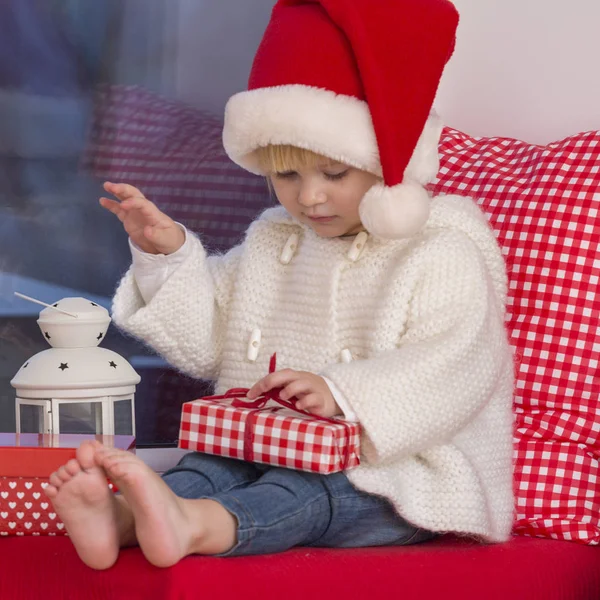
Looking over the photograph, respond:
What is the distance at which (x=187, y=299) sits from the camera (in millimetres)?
1486

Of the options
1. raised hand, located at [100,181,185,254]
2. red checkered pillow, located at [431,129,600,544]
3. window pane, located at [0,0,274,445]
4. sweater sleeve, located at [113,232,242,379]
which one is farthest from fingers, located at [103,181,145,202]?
window pane, located at [0,0,274,445]

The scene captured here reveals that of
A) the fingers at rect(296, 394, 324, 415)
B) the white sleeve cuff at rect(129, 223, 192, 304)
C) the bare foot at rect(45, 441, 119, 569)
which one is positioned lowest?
the bare foot at rect(45, 441, 119, 569)

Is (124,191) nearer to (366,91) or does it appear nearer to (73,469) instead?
(366,91)

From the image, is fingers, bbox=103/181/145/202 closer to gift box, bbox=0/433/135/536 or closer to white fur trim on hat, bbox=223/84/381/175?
white fur trim on hat, bbox=223/84/381/175

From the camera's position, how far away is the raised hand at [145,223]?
4.63 feet

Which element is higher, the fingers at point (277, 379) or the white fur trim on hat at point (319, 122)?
the white fur trim on hat at point (319, 122)

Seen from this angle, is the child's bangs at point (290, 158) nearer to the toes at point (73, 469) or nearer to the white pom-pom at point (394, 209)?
the white pom-pom at point (394, 209)

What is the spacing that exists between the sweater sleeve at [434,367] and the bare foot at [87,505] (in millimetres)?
303

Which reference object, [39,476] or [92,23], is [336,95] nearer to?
[39,476]

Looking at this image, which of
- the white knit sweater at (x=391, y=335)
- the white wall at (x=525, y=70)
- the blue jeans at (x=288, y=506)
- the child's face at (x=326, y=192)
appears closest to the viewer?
the blue jeans at (x=288, y=506)

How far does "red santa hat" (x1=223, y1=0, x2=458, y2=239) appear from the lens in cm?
132

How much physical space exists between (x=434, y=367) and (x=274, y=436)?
0.21 meters

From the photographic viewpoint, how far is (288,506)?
1.19 metres

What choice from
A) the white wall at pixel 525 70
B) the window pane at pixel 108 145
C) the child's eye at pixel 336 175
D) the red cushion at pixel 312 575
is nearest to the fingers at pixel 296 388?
the red cushion at pixel 312 575
